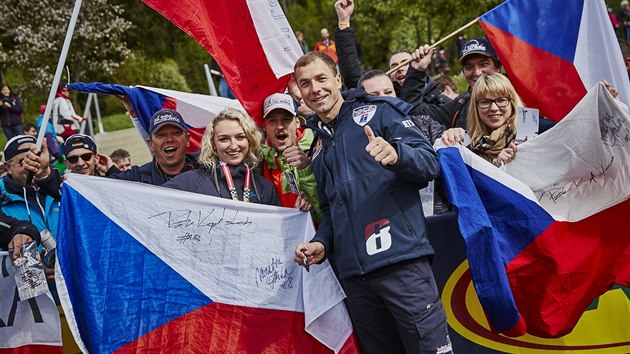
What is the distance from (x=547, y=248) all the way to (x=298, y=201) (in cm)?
155

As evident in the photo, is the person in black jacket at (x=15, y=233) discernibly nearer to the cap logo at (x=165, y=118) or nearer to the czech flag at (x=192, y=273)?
the czech flag at (x=192, y=273)

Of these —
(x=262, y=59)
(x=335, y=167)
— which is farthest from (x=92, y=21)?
(x=335, y=167)

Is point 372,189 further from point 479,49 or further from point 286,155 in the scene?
point 479,49

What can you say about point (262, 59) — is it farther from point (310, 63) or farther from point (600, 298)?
point (600, 298)

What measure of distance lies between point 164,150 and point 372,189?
1726mm

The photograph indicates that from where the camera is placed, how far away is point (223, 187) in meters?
5.09

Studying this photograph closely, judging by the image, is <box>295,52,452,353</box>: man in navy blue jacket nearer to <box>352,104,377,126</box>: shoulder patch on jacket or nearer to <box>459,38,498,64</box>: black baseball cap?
<box>352,104,377,126</box>: shoulder patch on jacket

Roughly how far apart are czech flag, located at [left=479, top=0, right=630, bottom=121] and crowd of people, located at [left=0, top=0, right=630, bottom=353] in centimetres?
23

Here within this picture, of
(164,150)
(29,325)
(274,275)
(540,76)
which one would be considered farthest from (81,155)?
(540,76)

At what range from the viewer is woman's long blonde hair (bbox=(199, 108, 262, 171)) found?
16.7 ft

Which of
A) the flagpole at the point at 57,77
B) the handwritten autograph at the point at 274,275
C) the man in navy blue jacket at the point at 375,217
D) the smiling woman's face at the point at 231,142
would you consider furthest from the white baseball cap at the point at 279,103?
the flagpole at the point at 57,77

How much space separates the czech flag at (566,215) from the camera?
4.91 metres

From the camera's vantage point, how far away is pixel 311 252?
462cm

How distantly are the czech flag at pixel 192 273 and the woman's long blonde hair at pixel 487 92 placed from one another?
1.28 metres
